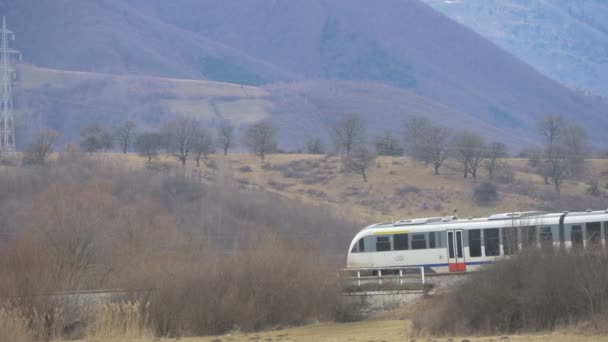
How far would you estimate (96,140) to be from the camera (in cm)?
13100

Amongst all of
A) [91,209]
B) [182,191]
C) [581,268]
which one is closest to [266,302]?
[581,268]

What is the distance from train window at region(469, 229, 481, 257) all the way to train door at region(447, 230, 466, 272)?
446 mm

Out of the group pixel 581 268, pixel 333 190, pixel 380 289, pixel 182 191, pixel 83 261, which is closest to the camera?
pixel 581 268

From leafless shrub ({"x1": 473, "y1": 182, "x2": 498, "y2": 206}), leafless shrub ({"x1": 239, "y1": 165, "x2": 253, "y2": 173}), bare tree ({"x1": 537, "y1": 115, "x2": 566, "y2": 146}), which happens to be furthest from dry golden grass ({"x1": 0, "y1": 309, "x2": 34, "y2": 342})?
bare tree ({"x1": 537, "y1": 115, "x2": 566, "y2": 146})

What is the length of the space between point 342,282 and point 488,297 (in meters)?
12.2

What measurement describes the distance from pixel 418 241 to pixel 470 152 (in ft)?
215

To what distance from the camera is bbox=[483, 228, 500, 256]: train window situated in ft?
146

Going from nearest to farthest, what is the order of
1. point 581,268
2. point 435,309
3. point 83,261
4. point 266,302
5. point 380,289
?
point 581,268
point 435,309
point 266,302
point 380,289
point 83,261

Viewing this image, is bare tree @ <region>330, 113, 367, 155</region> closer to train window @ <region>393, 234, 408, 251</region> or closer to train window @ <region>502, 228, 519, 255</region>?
train window @ <region>393, 234, 408, 251</region>

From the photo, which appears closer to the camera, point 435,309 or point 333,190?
point 435,309

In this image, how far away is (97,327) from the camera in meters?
35.5

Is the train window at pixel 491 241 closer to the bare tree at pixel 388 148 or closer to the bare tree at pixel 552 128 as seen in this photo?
the bare tree at pixel 388 148

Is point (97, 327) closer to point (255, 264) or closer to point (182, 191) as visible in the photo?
point (255, 264)

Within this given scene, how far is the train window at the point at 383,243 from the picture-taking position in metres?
48.2
